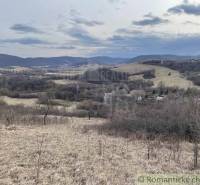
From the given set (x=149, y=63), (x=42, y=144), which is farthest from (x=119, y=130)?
(x=149, y=63)

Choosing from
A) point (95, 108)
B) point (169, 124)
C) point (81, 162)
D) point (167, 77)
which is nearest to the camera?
point (81, 162)

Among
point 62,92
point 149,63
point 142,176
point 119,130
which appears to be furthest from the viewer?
point 149,63

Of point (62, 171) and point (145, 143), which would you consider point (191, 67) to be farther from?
point (62, 171)

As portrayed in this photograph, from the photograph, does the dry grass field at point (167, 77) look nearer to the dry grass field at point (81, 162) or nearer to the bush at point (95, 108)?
the bush at point (95, 108)

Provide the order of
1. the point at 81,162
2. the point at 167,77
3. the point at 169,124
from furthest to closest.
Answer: the point at 167,77 → the point at 169,124 → the point at 81,162

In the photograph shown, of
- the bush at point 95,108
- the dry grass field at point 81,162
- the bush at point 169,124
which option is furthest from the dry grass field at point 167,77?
the dry grass field at point 81,162

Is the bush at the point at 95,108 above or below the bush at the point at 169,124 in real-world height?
below

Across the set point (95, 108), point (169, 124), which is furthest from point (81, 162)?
point (95, 108)

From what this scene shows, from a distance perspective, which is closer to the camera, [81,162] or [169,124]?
[81,162]

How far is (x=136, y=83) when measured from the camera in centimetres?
9200

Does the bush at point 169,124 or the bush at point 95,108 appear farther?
the bush at point 95,108

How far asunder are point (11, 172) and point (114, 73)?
105604 mm

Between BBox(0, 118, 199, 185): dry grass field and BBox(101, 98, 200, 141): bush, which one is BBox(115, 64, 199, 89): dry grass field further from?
BBox(0, 118, 199, 185): dry grass field

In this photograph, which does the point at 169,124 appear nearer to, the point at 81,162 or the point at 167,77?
A: the point at 81,162
